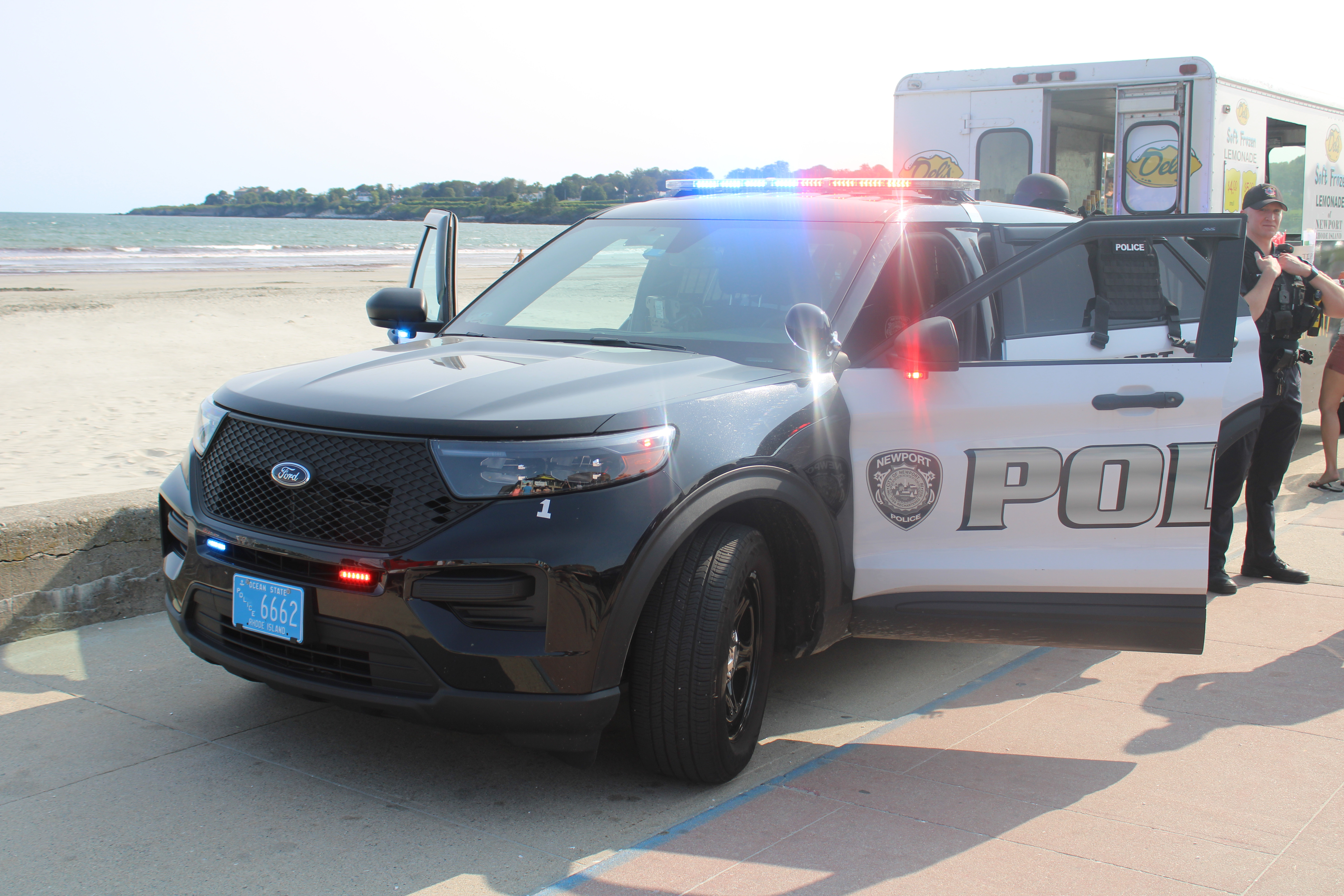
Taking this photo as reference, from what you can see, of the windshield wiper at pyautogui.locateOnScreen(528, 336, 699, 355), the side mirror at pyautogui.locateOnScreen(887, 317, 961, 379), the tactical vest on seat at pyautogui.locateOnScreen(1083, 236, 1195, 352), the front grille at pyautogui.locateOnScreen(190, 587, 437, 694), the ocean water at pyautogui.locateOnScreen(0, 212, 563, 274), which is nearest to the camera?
the front grille at pyautogui.locateOnScreen(190, 587, 437, 694)

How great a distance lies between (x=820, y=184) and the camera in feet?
16.5

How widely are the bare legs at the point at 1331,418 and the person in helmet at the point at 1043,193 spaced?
284 centimetres

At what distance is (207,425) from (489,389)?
3.04 feet

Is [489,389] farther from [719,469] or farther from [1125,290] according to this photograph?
[1125,290]

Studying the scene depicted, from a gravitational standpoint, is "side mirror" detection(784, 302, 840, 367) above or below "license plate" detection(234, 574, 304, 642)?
above

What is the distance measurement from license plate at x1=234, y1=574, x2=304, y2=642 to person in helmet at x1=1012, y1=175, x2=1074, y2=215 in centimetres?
482

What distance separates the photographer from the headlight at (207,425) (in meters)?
3.51

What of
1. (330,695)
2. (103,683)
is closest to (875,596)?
(330,695)

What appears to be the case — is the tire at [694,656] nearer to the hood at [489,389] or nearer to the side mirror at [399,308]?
the hood at [489,389]

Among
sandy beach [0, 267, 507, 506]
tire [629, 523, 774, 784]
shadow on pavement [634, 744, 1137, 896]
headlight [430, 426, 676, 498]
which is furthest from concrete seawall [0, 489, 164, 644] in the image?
shadow on pavement [634, 744, 1137, 896]

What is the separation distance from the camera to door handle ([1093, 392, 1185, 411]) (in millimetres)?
3752

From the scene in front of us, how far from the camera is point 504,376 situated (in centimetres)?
351

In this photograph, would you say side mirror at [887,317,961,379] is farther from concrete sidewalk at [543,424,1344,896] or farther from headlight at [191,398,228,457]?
headlight at [191,398,228,457]

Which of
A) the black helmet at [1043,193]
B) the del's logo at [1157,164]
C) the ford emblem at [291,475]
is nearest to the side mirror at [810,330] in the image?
the ford emblem at [291,475]
